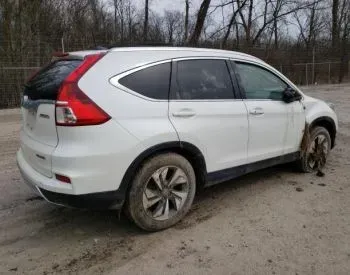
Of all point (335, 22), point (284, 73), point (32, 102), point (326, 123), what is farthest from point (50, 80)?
point (335, 22)

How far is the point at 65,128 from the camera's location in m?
3.68

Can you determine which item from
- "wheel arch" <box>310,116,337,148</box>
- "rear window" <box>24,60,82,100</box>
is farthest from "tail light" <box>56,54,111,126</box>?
"wheel arch" <box>310,116,337,148</box>

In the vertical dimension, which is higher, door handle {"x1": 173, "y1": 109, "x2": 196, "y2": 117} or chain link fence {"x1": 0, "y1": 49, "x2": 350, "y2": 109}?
chain link fence {"x1": 0, "y1": 49, "x2": 350, "y2": 109}

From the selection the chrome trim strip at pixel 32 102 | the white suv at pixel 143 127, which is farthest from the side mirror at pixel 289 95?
the chrome trim strip at pixel 32 102

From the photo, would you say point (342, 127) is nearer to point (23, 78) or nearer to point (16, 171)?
point (16, 171)

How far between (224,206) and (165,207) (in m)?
0.96

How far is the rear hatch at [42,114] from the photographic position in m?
3.81

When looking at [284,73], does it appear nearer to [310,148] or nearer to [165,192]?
[310,148]

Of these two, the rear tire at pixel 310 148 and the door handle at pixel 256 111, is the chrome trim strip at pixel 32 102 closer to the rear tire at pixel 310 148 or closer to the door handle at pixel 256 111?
the door handle at pixel 256 111

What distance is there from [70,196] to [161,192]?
0.92 metres

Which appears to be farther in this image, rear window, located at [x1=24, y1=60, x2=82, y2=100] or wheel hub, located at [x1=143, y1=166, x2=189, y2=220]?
wheel hub, located at [x1=143, y1=166, x2=189, y2=220]

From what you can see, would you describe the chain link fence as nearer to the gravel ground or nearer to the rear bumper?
the gravel ground

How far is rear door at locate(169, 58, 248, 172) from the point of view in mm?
4293

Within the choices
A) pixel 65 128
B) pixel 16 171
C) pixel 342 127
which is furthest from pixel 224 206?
pixel 342 127
